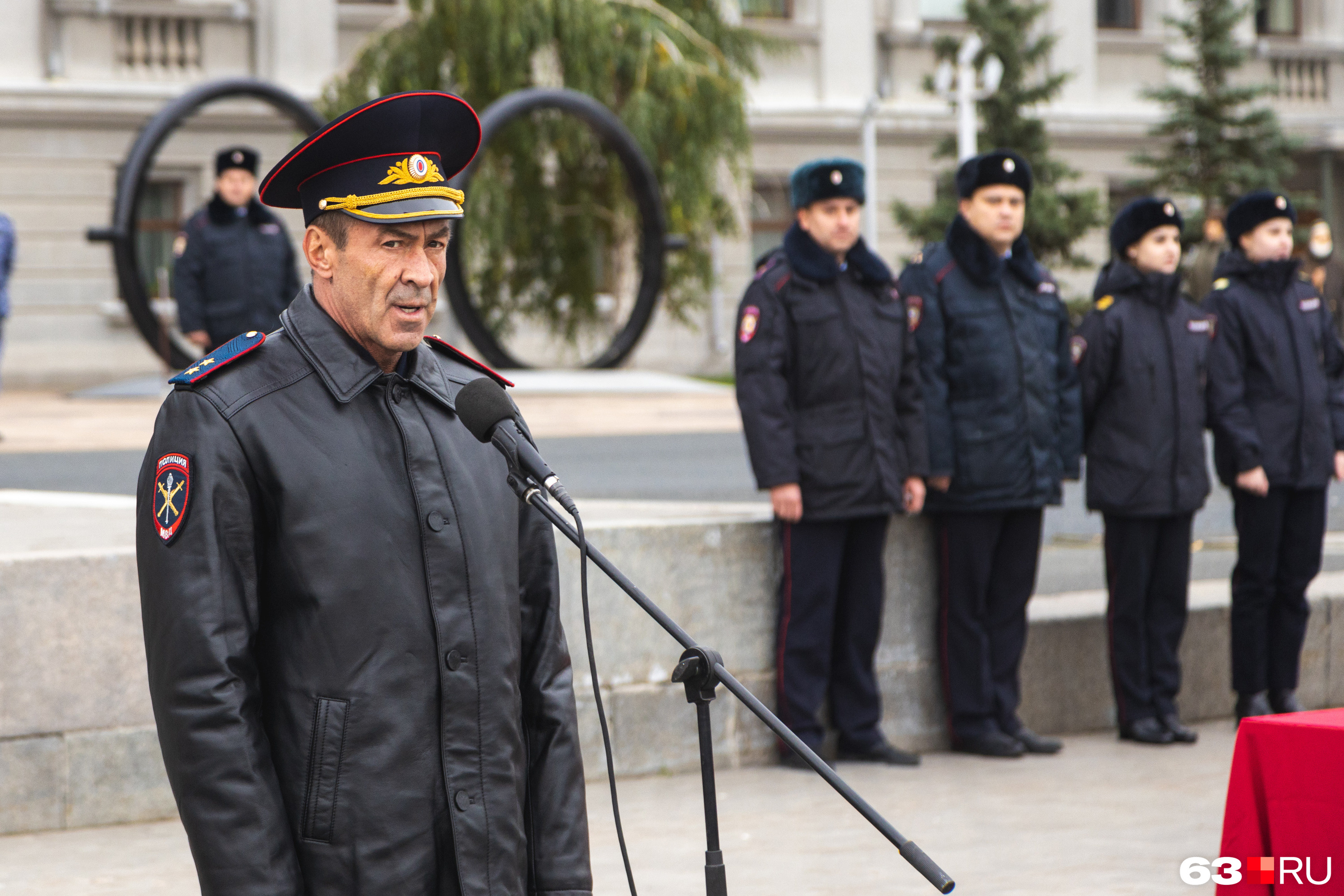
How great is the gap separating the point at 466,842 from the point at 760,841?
9.70ft

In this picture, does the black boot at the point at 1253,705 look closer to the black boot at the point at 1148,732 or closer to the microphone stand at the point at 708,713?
the black boot at the point at 1148,732

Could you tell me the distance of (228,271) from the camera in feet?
32.2

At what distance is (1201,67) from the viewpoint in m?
24.9

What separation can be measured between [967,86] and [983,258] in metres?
15.3

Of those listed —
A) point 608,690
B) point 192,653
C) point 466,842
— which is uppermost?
point 192,653

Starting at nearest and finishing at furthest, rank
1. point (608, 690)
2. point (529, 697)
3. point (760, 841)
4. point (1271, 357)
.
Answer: point (529, 697) → point (760, 841) → point (608, 690) → point (1271, 357)

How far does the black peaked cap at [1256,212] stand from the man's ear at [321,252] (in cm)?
513

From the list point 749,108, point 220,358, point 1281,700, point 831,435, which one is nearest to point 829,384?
point 831,435

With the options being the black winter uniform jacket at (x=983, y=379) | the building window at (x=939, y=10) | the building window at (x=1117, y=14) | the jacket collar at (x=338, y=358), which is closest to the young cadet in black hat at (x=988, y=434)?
the black winter uniform jacket at (x=983, y=379)

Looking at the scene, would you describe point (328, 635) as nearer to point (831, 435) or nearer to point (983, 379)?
point (831, 435)

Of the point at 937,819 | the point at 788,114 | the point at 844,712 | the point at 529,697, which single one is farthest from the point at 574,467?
the point at 788,114

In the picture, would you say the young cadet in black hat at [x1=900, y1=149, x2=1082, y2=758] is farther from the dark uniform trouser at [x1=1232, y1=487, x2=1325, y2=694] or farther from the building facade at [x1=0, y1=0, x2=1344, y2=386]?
the building facade at [x1=0, y1=0, x2=1344, y2=386]

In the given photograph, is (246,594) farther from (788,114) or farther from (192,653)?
(788,114)

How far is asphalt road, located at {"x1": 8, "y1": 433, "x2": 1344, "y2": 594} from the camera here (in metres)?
8.74
